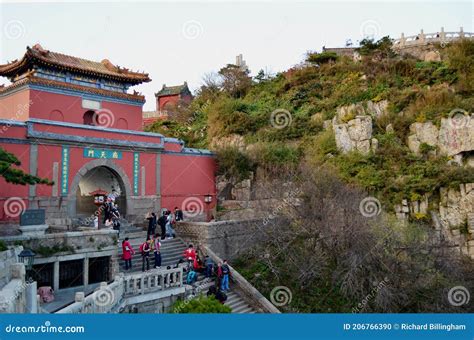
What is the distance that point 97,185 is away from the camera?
18062mm

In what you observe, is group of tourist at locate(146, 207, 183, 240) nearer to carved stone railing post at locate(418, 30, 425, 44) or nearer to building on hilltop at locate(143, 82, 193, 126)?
building on hilltop at locate(143, 82, 193, 126)

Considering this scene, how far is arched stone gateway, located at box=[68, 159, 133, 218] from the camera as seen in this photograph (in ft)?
48.0

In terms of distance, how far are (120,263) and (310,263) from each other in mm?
5763

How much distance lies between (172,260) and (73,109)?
818cm

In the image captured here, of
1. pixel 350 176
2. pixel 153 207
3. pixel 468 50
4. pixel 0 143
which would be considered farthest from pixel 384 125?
pixel 0 143

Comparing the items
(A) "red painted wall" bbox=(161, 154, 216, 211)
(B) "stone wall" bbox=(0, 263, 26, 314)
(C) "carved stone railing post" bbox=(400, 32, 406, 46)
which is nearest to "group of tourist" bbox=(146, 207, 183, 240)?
(A) "red painted wall" bbox=(161, 154, 216, 211)

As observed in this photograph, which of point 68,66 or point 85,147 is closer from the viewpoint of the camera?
point 85,147

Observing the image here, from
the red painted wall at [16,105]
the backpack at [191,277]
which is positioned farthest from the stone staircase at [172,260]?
the red painted wall at [16,105]

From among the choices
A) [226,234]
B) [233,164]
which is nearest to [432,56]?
[233,164]

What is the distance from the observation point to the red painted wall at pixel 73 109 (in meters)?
16.4

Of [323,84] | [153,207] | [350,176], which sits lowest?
[153,207]

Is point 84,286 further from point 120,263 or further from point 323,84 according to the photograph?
point 323,84

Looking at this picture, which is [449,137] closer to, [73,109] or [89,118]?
[89,118]

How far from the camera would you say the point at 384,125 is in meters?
Result: 20.4
